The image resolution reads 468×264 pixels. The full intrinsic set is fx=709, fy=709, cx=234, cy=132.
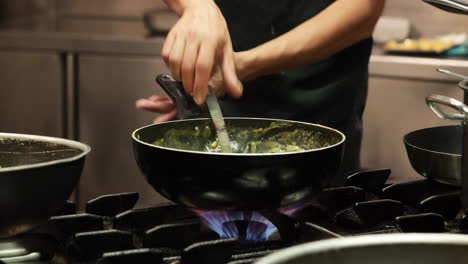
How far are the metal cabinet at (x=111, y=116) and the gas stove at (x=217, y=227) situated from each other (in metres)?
1.72

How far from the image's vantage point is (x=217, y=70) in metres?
1.18

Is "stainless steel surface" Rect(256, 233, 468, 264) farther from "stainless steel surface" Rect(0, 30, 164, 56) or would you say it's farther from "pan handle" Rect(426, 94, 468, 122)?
"stainless steel surface" Rect(0, 30, 164, 56)

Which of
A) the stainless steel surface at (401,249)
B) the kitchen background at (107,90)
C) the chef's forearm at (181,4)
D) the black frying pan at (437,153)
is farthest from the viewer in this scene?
the kitchen background at (107,90)

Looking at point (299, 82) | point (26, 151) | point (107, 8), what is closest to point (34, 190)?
point (26, 151)

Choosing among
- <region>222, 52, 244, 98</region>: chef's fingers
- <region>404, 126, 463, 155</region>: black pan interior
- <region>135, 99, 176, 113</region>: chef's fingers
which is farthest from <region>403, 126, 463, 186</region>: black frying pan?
<region>135, 99, 176, 113</region>: chef's fingers

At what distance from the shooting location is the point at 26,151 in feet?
3.00

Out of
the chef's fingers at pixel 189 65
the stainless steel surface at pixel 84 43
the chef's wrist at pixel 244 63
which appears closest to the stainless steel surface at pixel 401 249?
the chef's fingers at pixel 189 65

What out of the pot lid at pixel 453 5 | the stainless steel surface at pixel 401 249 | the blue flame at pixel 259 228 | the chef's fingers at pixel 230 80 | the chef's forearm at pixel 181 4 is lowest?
the blue flame at pixel 259 228

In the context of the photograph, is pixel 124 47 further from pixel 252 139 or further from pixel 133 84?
pixel 252 139

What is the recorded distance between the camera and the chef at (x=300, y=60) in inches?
52.7

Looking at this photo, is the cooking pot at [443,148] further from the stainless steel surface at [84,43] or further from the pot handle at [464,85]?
the stainless steel surface at [84,43]

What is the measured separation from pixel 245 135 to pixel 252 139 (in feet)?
0.05

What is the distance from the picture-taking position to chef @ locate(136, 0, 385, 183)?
134cm

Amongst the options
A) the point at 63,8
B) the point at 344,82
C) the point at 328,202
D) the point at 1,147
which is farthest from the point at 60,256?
the point at 63,8
